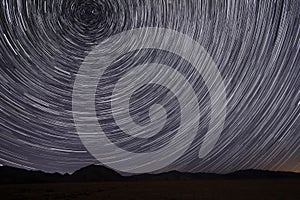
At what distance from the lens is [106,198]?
9.75 metres

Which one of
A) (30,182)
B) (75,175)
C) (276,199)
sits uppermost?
(75,175)

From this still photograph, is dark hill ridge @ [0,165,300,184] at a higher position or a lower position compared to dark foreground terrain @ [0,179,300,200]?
higher

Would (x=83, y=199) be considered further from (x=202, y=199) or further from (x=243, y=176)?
(x=243, y=176)

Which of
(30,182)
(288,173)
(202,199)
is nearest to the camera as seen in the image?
(202,199)

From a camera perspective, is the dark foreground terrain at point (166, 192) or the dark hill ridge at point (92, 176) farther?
the dark hill ridge at point (92, 176)

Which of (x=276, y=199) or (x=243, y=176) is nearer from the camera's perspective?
(x=276, y=199)

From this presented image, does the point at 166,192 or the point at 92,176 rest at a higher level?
the point at 92,176

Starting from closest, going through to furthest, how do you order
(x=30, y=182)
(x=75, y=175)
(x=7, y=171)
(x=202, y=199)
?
(x=202, y=199)
(x=30, y=182)
(x=7, y=171)
(x=75, y=175)

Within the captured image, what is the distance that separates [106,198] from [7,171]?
64.1 feet

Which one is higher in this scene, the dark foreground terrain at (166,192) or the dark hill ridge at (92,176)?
the dark hill ridge at (92,176)

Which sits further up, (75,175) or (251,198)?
(75,175)

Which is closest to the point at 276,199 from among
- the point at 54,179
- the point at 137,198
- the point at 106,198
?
the point at 137,198

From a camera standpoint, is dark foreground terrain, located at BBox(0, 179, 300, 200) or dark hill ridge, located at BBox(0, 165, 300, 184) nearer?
dark foreground terrain, located at BBox(0, 179, 300, 200)

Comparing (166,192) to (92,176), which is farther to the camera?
(92,176)
